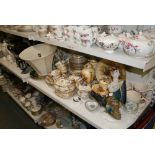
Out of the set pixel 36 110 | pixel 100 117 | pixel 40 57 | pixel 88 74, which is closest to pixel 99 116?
pixel 100 117

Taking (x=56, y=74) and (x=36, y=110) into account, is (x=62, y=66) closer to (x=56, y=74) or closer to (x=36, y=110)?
(x=56, y=74)

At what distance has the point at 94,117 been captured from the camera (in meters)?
0.94

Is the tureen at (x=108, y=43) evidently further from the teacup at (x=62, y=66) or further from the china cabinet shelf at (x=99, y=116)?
the teacup at (x=62, y=66)

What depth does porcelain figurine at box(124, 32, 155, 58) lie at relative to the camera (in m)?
0.65

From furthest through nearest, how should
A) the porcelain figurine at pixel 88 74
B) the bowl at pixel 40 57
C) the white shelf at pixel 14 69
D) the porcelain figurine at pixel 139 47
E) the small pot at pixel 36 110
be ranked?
the small pot at pixel 36 110 → the white shelf at pixel 14 69 → the bowl at pixel 40 57 → the porcelain figurine at pixel 88 74 → the porcelain figurine at pixel 139 47

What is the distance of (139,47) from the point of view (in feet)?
2.15

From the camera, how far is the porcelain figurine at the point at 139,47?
0.65 metres

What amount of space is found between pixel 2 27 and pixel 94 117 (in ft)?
3.92

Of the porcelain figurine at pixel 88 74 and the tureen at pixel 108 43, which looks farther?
the porcelain figurine at pixel 88 74

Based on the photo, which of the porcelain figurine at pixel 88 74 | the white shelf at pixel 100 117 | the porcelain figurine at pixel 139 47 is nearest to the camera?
the porcelain figurine at pixel 139 47

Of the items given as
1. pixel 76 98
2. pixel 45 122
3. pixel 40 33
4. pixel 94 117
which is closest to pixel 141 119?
pixel 94 117

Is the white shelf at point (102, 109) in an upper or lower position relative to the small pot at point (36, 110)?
upper

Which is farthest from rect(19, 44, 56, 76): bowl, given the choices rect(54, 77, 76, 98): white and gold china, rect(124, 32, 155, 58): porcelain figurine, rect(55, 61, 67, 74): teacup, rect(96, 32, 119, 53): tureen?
rect(124, 32, 155, 58): porcelain figurine

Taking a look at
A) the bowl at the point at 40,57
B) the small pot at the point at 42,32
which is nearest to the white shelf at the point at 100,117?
the bowl at the point at 40,57
